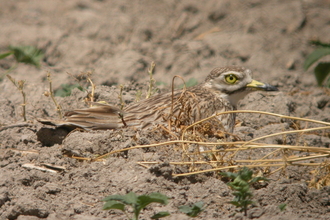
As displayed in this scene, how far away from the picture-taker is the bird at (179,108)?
16.7ft

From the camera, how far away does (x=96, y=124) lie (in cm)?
509

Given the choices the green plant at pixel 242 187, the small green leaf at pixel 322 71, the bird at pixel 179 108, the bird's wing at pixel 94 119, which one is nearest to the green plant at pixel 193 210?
the green plant at pixel 242 187

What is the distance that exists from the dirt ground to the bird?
0.17 meters

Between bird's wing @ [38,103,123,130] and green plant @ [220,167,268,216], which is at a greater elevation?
bird's wing @ [38,103,123,130]

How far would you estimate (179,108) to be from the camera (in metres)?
5.34

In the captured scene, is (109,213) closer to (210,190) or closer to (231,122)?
(210,190)

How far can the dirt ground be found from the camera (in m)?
4.07

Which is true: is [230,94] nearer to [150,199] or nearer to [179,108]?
[179,108]

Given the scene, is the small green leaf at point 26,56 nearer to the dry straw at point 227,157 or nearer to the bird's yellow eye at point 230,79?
the dry straw at point 227,157

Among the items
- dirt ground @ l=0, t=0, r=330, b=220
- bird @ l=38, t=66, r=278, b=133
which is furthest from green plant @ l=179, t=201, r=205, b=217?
bird @ l=38, t=66, r=278, b=133

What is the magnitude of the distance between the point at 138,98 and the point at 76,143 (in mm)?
1456

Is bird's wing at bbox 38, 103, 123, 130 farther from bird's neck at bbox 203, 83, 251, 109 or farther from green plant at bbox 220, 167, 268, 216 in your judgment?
green plant at bbox 220, 167, 268, 216

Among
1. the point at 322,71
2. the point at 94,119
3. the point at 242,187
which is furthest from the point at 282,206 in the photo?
the point at 94,119

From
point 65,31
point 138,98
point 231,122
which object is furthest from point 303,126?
point 65,31
